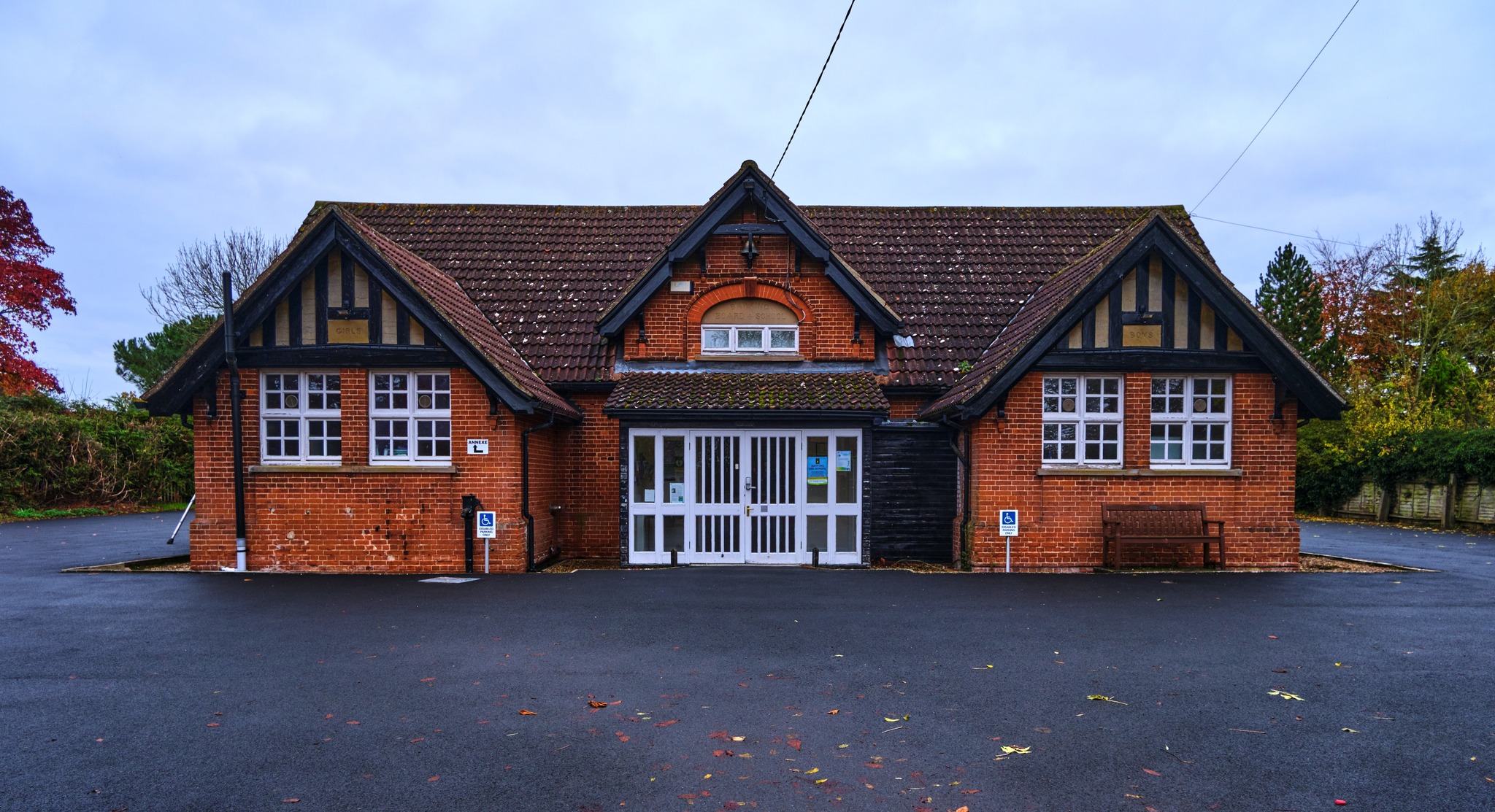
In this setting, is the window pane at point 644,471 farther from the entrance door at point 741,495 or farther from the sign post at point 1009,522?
the sign post at point 1009,522

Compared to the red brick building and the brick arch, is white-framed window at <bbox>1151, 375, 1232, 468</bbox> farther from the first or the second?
the brick arch

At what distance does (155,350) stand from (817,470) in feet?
114

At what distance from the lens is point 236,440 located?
454 inches

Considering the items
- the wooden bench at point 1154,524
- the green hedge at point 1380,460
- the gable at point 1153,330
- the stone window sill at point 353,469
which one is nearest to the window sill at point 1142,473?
the wooden bench at point 1154,524

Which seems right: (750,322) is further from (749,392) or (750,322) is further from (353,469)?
(353,469)

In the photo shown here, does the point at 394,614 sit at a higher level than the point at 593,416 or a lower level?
lower

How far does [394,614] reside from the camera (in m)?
8.76

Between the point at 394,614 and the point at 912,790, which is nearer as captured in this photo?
the point at 912,790

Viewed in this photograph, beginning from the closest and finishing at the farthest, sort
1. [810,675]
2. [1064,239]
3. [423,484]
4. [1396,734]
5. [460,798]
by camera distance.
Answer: [460,798], [1396,734], [810,675], [423,484], [1064,239]

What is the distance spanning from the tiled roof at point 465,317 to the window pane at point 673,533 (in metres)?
2.35

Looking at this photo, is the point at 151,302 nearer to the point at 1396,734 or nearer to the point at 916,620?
the point at 916,620

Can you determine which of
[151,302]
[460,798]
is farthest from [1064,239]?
[151,302]

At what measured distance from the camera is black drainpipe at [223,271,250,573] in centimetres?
1144

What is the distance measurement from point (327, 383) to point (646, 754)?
9604 millimetres
